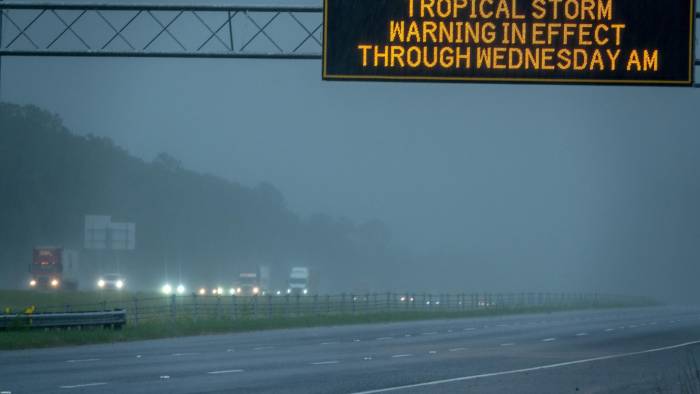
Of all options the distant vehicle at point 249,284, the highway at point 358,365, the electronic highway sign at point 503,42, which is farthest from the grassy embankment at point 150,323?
the distant vehicle at point 249,284

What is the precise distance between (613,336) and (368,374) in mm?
18719

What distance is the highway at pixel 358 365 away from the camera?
59.1ft

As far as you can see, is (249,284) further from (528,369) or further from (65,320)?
(528,369)

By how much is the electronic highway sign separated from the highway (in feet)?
17.9

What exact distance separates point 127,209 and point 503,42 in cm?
12206

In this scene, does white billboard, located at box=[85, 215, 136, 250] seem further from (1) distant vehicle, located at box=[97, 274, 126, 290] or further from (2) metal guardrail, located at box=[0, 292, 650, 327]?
(1) distant vehicle, located at box=[97, 274, 126, 290]

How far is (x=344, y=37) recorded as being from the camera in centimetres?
2031

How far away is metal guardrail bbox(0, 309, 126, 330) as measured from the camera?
3222cm

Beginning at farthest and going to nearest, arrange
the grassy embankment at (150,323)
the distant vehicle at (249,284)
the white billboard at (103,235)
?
the distant vehicle at (249,284) → the white billboard at (103,235) → the grassy embankment at (150,323)

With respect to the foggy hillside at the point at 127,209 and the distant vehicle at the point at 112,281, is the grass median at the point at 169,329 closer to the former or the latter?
the distant vehicle at the point at 112,281

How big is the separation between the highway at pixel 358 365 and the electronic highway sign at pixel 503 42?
17.9ft

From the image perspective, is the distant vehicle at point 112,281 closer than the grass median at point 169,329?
No

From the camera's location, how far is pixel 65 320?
3347 cm

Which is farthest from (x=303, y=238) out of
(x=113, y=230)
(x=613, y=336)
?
(x=613, y=336)
